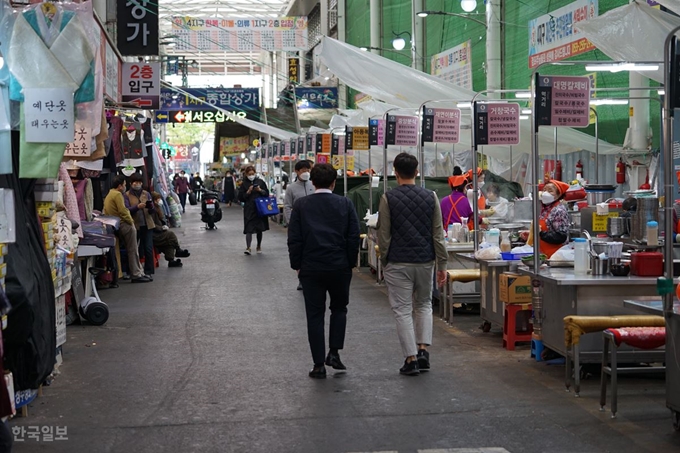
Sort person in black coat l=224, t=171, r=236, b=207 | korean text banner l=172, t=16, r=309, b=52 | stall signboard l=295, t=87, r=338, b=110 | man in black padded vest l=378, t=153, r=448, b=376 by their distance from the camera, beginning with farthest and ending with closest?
person in black coat l=224, t=171, r=236, b=207, stall signboard l=295, t=87, r=338, b=110, korean text banner l=172, t=16, r=309, b=52, man in black padded vest l=378, t=153, r=448, b=376

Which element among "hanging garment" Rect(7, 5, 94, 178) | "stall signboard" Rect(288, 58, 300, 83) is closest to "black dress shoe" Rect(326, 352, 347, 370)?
"hanging garment" Rect(7, 5, 94, 178)

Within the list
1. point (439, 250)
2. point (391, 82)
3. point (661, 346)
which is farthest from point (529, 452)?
point (391, 82)

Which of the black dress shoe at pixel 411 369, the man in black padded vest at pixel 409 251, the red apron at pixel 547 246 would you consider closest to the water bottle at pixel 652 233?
the red apron at pixel 547 246

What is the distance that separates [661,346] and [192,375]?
398cm

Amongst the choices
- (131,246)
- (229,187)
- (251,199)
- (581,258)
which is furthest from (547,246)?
(229,187)

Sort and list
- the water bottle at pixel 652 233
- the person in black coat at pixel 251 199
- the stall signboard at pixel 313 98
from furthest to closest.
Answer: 1. the stall signboard at pixel 313 98
2. the person in black coat at pixel 251 199
3. the water bottle at pixel 652 233

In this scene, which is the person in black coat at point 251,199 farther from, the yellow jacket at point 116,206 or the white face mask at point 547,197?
the white face mask at point 547,197

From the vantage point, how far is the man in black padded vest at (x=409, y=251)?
29.5ft

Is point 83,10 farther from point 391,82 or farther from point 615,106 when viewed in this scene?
point 615,106

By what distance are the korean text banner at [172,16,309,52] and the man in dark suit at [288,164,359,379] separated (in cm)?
2870

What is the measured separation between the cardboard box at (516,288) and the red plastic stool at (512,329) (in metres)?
0.07

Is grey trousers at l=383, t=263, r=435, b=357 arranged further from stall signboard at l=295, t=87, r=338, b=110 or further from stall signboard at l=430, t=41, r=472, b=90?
stall signboard at l=295, t=87, r=338, b=110

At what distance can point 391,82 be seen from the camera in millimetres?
18766

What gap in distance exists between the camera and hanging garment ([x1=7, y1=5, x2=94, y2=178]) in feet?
23.4
